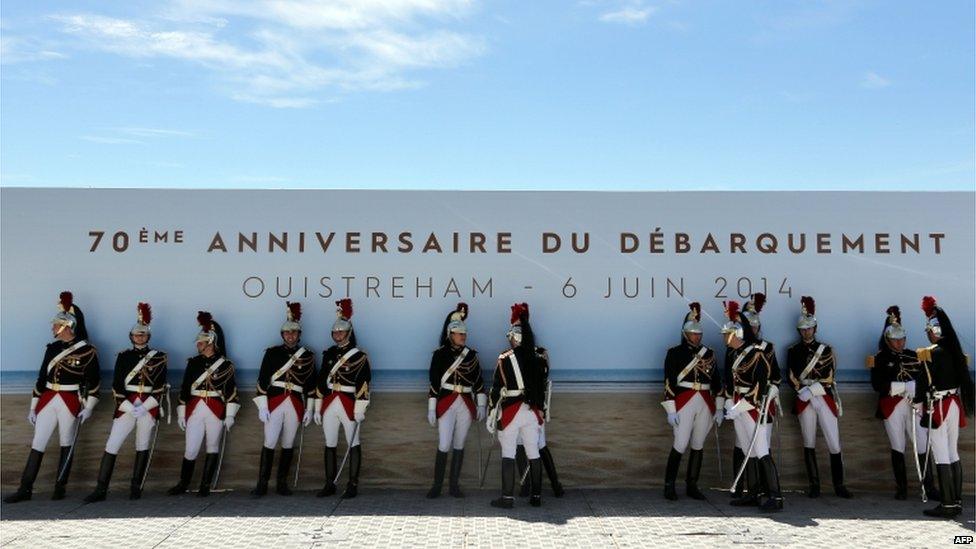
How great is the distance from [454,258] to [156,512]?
3.54m

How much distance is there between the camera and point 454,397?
7605 mm

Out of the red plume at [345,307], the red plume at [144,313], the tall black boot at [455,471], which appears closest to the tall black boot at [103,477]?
the red plume at [144,313]

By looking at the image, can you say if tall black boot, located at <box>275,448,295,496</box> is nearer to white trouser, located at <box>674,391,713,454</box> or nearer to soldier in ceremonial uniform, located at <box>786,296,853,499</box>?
white trouser, located at <box>674,391,713,454</box>

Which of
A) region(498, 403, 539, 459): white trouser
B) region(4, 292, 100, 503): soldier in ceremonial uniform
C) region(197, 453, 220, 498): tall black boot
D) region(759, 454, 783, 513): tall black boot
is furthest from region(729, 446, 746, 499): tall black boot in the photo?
region(4, 292, 100, 503): soldier in ceremonial uniform

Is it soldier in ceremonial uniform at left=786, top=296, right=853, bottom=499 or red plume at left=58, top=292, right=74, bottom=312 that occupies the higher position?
red plume at left=58, top=292, right=74, bottom=312

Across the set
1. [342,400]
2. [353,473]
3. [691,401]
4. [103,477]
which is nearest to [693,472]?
[691,401]

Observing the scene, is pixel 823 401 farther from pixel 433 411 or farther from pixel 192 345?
pixel 192 345

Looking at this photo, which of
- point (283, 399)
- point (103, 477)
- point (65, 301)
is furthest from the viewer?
point (65, 301)

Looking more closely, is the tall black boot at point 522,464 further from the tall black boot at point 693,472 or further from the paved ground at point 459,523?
the tall black boot at point 693,472

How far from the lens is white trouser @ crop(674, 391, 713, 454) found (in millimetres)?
7598

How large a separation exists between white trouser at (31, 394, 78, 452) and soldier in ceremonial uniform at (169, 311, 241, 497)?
3.24 ft

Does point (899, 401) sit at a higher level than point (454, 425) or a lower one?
higher

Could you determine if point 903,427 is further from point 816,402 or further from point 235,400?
point 235,400

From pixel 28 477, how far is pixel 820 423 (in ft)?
23.8
